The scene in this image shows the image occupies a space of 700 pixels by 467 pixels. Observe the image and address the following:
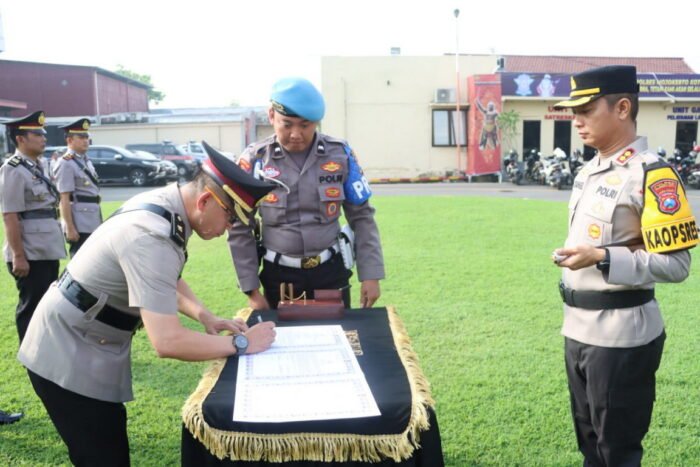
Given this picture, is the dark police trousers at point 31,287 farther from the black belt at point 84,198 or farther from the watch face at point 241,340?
the watch face at point 241,340

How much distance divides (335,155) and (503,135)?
67.2ft

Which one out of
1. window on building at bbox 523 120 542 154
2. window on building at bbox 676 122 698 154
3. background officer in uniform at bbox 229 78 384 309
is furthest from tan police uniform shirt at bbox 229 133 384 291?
window on building at bbox 676 122 698 154

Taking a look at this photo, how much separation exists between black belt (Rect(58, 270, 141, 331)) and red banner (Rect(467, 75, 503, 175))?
20811mm

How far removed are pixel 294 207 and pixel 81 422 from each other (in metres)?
1.24

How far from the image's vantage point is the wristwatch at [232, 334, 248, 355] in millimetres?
1829

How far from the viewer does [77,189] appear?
538 centimetres

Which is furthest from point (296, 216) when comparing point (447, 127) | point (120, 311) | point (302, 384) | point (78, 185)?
point (447, 127)

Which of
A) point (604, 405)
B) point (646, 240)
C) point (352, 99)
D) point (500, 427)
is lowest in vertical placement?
point (500, 427)

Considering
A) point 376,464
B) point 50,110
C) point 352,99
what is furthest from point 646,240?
point 50,110

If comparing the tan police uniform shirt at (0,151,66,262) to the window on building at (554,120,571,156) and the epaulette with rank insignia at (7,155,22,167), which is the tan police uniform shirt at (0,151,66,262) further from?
the window on building at (554,120,571,156)

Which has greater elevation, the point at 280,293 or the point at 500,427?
the point at 280,293

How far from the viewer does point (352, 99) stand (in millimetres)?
22094

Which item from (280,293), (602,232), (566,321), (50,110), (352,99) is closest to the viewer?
(602,232)

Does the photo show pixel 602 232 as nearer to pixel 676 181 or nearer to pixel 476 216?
pixel 676 181
